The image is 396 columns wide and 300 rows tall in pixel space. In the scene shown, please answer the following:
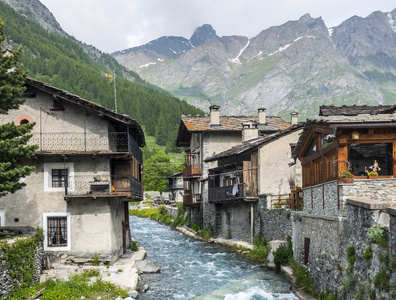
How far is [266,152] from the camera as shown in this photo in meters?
32.2

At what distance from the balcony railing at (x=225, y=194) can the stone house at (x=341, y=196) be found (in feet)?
48.4

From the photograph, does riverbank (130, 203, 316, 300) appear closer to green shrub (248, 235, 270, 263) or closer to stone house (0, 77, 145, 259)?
green shrub (248, 235, 270, 263)

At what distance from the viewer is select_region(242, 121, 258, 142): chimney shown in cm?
4003

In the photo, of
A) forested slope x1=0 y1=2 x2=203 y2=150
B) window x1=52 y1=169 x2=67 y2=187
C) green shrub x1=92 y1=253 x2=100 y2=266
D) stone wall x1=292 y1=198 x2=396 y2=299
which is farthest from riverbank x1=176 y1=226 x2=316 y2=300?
forested slope x1=0 y1=2 x2=203 y2=150

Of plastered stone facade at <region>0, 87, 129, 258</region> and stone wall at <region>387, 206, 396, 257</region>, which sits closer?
stone wall at <region>387, 206, 396, 257</region>

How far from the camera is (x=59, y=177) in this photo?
953 inches

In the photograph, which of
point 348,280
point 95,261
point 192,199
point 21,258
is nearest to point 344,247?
point 348,280

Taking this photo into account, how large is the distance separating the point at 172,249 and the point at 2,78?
20.5 m

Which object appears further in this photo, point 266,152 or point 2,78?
point 266,152

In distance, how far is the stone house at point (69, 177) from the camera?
23.6m

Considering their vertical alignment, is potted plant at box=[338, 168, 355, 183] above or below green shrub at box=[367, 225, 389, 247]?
above

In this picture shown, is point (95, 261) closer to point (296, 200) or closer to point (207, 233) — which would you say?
point (296, 200)

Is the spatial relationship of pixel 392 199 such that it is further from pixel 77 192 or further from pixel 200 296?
pixel 77 192


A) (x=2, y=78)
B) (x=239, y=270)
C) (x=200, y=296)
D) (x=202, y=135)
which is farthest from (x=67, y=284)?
(x=202, y=135)
